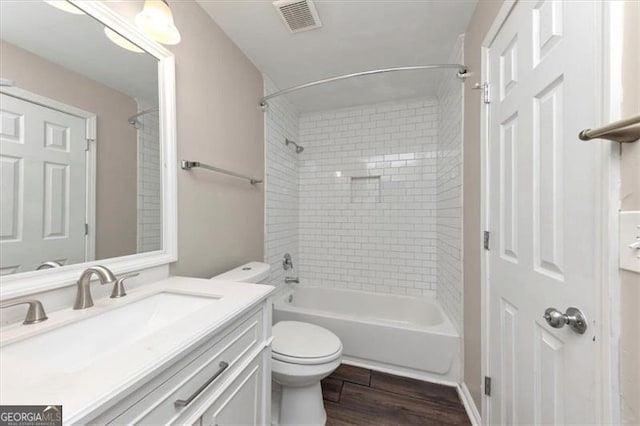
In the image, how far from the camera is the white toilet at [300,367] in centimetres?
132

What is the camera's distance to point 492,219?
120 centimetres

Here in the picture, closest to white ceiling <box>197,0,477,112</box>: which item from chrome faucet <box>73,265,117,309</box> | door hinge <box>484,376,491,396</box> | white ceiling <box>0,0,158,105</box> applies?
white ceiling <box>0,0,158,105</box>

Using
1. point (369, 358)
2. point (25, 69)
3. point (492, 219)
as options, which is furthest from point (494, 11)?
point (369, 358)

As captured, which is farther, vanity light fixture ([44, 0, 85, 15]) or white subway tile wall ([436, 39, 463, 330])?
white subway tile wall ([436, 39, 463, 330])

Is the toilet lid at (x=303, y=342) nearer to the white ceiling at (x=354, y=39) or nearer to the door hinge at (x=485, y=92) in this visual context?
the door hinge at (x=485, y=92)

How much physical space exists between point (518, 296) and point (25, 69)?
1967 mm

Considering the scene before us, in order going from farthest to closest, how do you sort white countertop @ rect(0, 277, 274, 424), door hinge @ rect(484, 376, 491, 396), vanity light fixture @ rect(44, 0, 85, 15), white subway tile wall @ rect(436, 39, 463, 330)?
1. white subway tile wall @ rect(436, 39, 463, 330)
2. door hinge @ rect(484, 376, 491, 396)
3. vanity light fixture @ rect(44, 0, 85, 15)
4. white countertop @ rect(0, 277, 274, 424)

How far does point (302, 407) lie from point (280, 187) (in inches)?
71.4

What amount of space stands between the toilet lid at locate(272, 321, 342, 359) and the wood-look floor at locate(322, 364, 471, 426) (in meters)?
0.44

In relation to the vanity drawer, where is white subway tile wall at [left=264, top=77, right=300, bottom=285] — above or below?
above

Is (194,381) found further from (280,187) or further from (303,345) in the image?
(280,187)

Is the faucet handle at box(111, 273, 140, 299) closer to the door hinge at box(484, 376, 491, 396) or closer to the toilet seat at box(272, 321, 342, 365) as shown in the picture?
the toilet seat at box(272, 321, 342, 365)

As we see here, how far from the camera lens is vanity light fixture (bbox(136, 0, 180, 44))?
0.99 metres

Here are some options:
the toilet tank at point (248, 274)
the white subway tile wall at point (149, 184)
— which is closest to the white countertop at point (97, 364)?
the white subway tile wall at point (149, 184)
